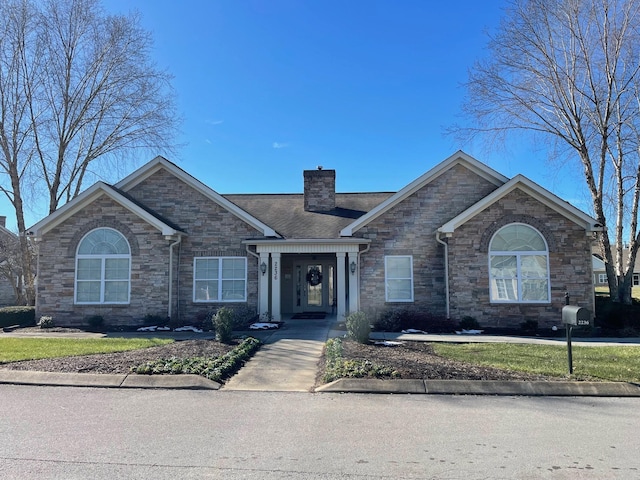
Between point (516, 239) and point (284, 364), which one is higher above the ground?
point (516, 239)

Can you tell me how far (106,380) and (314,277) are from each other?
490 inches

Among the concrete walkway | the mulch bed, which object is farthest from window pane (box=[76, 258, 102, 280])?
the concrete walkway

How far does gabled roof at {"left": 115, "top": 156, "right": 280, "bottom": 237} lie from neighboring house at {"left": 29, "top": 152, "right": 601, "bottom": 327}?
38mm

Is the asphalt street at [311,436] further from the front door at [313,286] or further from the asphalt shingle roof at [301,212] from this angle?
the front door at [313,286]

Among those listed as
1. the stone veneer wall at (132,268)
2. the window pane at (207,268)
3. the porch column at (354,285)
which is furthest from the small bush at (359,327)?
the stone veneer wall at (132,268)

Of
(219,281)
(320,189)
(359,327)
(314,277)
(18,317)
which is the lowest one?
(18,317)

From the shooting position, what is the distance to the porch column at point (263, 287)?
15797 mm

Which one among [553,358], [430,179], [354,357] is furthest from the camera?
[430,179]

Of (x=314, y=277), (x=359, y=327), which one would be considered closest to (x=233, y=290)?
(x=314, y=277)

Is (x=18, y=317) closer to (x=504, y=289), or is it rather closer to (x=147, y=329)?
(x=147, y=329)

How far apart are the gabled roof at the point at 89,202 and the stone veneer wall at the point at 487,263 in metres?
9.45

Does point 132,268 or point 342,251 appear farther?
point 342,251

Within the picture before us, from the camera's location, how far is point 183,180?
16.9 metres

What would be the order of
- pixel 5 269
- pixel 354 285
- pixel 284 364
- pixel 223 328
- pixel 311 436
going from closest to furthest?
1. pixel 311 436
2. pixel 284 364
3. pixel 223 328
4. pixel 354 285
5. pixel 5 269
